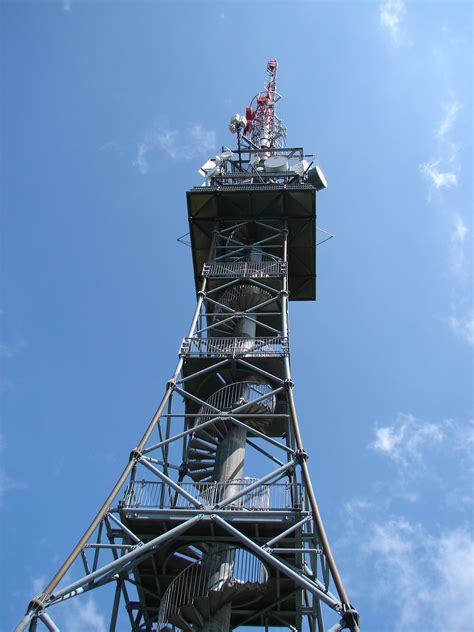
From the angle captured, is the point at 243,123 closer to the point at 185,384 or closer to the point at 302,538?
the point at 185,384

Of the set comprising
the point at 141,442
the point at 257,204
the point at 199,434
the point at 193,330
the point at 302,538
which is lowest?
the point at 302,538

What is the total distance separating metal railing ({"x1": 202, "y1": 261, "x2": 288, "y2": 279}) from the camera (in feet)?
74.3

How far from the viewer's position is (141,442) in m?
14.8

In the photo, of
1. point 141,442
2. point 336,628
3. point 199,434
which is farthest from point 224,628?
point 199,434

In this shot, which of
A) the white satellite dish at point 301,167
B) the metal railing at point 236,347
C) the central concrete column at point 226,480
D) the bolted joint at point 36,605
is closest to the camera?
the bolted joint at point 36,605

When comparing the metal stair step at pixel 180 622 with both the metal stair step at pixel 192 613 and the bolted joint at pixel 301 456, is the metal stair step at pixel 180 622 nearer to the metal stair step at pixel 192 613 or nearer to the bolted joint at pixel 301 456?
the metal stair step at pixel 192 613

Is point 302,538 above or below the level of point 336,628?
above

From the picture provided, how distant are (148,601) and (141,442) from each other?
12.5ft

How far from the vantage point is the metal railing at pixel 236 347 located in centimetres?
1853

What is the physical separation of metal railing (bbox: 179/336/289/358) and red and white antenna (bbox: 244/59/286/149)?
51.9ft

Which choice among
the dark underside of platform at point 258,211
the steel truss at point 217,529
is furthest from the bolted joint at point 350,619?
the dark underside of platform at point 258,211

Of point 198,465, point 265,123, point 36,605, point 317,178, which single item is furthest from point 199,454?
point 265,123

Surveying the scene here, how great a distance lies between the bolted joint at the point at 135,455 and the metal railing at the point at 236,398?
3301 millimetres

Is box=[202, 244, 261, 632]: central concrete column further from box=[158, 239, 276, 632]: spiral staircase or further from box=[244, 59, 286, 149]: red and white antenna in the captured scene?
box=[244, 59, 286, 149]: red and white antenna
